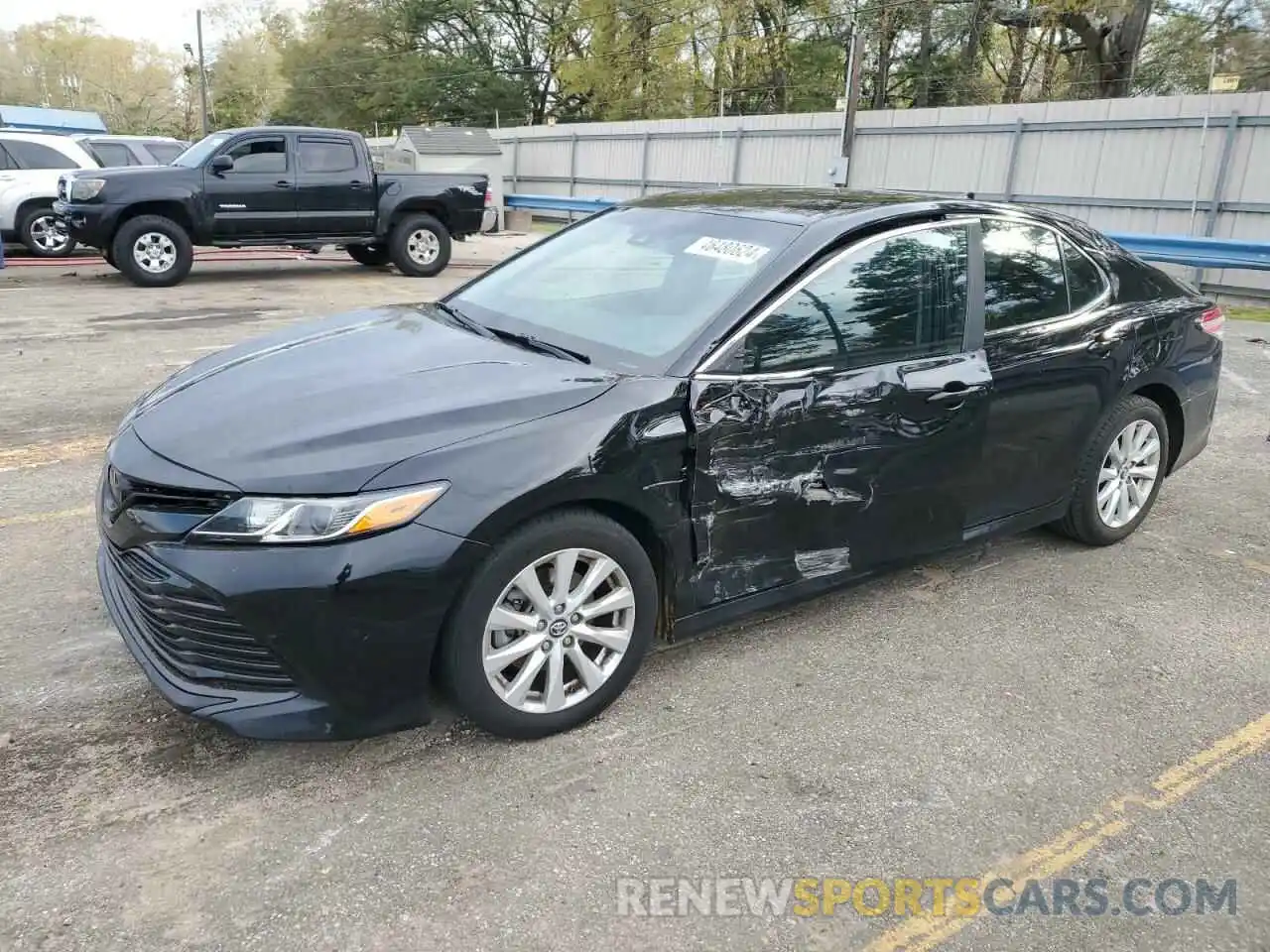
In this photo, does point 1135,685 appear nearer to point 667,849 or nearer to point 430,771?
point 667,849

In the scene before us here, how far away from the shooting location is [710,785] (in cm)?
275

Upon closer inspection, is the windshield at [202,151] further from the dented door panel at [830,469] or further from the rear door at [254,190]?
the dented door panel at [830,469]

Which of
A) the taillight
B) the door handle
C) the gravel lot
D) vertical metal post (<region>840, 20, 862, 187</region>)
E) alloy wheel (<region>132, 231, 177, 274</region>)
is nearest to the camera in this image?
the gravel lot

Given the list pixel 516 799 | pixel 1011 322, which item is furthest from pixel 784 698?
pixel 1011 322

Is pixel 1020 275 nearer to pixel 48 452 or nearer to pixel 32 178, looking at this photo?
pixel 48 452

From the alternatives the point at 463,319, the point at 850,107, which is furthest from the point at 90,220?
the point at 850,107

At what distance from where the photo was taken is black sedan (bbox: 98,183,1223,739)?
250 centimetres

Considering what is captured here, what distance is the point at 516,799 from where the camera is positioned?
2.65 meters

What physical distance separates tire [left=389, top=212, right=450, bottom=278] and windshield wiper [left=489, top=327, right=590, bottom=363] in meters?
10.3

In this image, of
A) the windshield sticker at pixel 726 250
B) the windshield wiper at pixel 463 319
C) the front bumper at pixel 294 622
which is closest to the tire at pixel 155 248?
the windshield wiper at pixel 463 319

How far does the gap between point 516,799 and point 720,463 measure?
45.2 inches

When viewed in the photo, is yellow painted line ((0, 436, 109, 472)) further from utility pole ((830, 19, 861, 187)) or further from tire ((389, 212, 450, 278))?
utility pole ((830, 19, 861, 187))

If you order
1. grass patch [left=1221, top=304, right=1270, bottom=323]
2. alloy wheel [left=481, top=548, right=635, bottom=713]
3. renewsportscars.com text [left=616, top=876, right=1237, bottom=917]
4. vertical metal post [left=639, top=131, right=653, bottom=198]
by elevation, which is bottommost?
renewsportscars.com text [left=616, top=876, right=1237, bottom=917]

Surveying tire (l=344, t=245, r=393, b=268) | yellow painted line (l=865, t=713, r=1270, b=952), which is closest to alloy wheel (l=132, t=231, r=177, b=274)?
tire (l=344, t=245, r=393, b=268)
